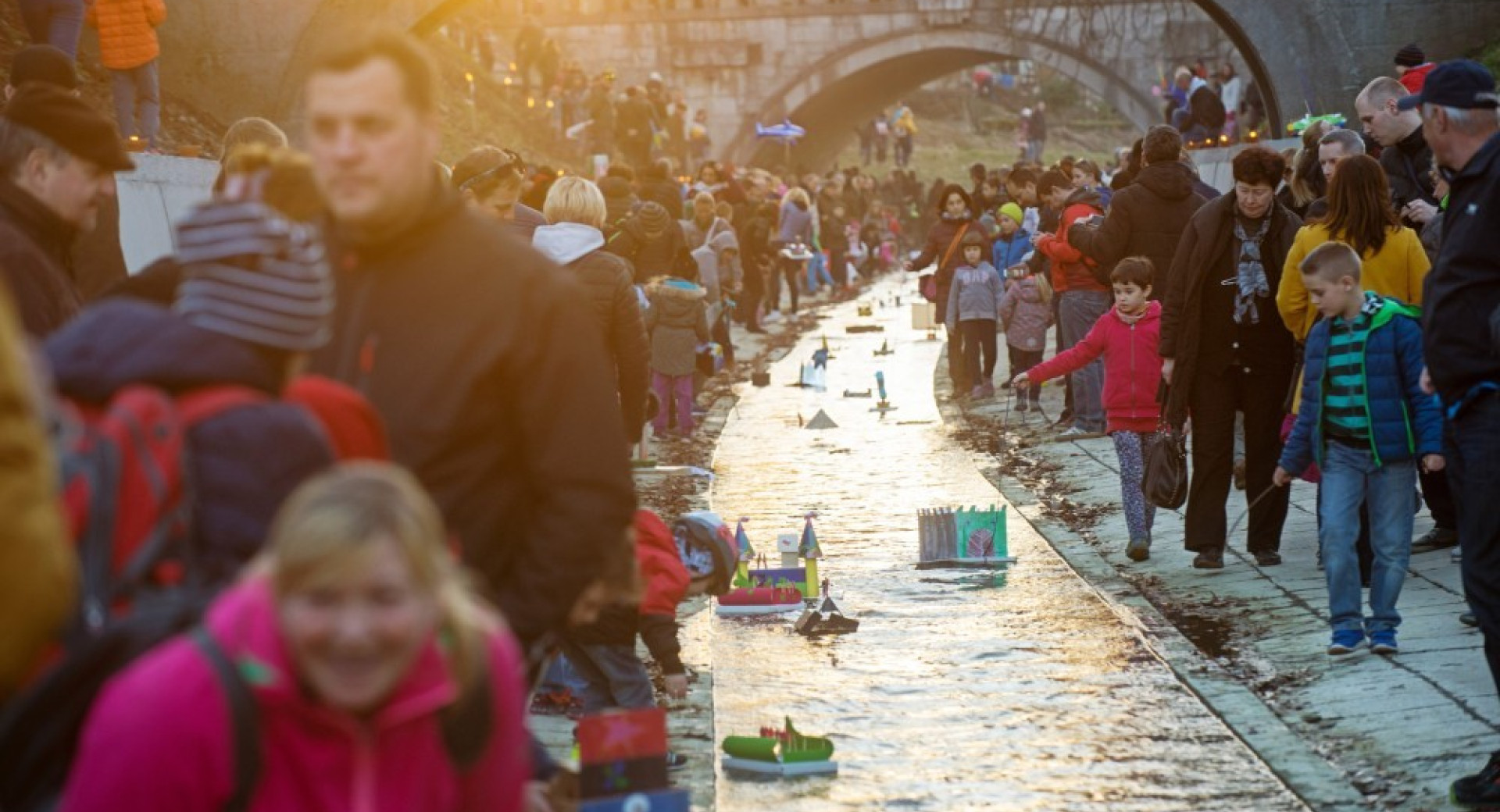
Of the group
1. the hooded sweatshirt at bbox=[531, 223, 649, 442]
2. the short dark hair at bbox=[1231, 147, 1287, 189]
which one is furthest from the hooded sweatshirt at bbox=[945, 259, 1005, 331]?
the hooded sweatshirt at bbox=[531, 223, 649, 442]

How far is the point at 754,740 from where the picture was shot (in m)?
7.33

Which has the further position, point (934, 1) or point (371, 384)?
point (934, 1)

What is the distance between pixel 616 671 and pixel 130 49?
30.9 ft

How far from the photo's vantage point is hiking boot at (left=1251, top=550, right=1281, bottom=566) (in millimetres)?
10789

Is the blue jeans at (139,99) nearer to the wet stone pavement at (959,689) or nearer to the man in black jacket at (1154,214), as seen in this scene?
the wet stone pavement at (959,689)

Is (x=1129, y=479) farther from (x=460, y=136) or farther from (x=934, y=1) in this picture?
(x=934, y=1)

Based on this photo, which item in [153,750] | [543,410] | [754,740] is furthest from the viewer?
[754,740]

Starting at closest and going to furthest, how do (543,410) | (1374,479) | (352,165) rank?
(352,165), (543,410), (1374,479)

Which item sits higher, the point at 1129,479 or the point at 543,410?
the point at 543,410

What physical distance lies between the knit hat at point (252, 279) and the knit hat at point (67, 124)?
2074 mm

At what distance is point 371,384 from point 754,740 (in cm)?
348

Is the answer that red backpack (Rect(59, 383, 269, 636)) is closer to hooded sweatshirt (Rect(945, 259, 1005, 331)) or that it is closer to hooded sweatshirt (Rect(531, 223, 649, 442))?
hooded sweatshirt (Rect(531, 223, 649, 442))

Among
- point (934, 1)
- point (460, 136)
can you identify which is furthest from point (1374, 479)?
point (934, 1)

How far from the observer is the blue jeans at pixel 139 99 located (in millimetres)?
15922
